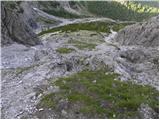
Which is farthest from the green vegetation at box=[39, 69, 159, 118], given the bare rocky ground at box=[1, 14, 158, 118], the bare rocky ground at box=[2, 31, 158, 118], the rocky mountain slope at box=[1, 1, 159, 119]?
the bare rocky ground at box=[2, 31, 158, 118]

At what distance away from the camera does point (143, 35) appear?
100750mm

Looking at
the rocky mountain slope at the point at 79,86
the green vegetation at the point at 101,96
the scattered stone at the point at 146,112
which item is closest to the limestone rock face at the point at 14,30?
the rocky mountain slope at the point at 79,86

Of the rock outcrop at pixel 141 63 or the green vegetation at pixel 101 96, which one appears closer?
the green vegetation at pixel 101 96

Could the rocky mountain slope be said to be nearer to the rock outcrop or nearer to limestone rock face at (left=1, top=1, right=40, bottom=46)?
the rock outcrop

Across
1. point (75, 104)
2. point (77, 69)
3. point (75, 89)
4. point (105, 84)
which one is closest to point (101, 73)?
point (77, 69)

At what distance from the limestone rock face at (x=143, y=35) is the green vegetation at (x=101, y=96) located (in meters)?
54.0

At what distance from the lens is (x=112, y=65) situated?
48.4 m

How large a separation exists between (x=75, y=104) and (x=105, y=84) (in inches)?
294

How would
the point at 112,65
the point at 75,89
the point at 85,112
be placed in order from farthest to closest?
the point at 112,65 → the point at 75,89 → the point at 85,112

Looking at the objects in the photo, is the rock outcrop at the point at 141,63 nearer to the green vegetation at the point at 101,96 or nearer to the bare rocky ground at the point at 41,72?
the bare rocky ground at the point at 41,72

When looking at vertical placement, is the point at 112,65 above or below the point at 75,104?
below

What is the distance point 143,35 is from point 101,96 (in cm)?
6973

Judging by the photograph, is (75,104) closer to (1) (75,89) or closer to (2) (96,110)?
(2) (96,110)

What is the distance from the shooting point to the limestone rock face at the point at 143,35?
95.0 metres
